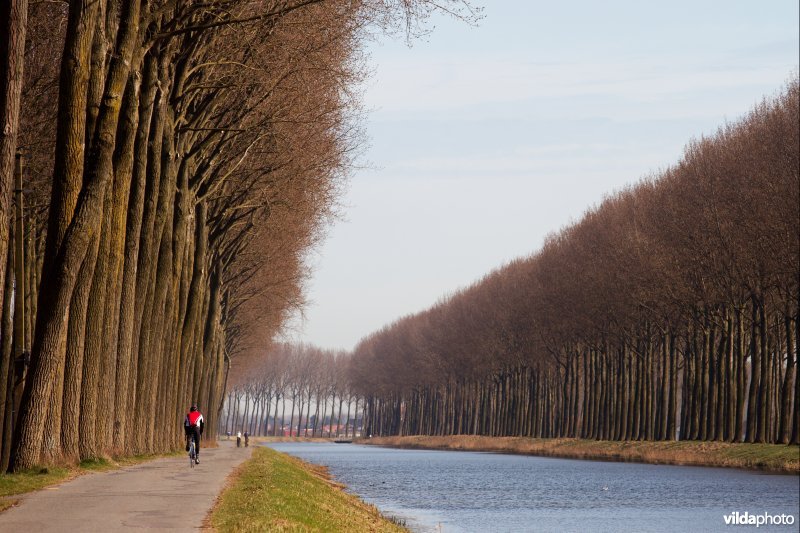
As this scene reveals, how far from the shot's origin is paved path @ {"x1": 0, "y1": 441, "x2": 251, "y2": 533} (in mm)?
14477

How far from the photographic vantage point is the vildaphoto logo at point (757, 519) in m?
26.4

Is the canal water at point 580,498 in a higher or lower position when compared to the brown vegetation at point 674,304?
lower

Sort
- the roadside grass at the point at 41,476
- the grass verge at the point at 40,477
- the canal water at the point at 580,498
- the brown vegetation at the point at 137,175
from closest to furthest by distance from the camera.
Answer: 1. the grass verge at the point at 40,477
2. the roadside grass at the point at 41,476
3. the brown vegetation at the point at 137,175
4. the canal water at the point at 580,498

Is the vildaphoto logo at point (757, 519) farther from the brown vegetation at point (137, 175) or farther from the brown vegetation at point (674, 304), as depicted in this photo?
the brown vegetation at point (674, 304)

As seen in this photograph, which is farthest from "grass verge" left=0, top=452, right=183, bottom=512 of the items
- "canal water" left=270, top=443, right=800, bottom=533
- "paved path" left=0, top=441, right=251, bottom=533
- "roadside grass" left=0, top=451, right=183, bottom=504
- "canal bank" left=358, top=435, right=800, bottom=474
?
"canal bank" left=358, top=435, right=800, bottom=474

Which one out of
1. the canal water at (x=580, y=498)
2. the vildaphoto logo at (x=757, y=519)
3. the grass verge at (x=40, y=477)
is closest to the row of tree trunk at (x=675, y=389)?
the canal water at (x=580, y=498)

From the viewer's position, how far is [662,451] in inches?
2330

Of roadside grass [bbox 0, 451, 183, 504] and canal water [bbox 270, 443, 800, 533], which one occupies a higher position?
roadside grass [bbox 0, 451, 183, 504]

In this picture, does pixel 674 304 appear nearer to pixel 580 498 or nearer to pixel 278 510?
pixel 580 498

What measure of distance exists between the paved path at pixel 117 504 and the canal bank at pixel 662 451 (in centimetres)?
2823

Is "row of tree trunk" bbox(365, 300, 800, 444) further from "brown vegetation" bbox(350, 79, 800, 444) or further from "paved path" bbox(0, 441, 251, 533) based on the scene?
"paved path" bbox(0, 441, 251, 533)

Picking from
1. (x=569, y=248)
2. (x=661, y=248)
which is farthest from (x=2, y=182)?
(x=569, y=248)

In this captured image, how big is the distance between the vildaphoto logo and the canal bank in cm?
1578

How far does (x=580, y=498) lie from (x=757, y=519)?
9064 mm
